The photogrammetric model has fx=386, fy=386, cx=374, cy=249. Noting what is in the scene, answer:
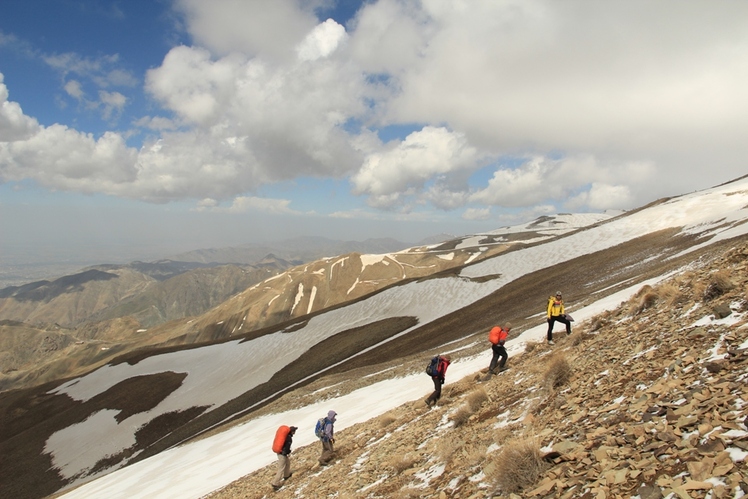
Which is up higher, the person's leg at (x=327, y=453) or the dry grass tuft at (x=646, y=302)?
the dry grass tuft at (x=646, y=302)

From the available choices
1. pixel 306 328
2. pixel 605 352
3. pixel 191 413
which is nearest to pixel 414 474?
pixel 605 352

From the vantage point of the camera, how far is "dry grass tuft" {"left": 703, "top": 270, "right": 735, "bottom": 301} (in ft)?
34.7

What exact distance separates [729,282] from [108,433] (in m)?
68.1

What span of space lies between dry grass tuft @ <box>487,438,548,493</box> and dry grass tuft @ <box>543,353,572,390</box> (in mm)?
3801

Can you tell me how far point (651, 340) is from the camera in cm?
994

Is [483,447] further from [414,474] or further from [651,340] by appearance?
[651,340]

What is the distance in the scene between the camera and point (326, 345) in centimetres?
6272

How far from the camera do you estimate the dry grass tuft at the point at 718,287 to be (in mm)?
10562

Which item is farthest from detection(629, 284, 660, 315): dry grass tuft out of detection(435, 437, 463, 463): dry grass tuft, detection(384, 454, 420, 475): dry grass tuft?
detection(384, 454, 420, 475): dry grass tuft

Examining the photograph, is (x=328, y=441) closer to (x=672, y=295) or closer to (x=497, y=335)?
(x=497, y=335)

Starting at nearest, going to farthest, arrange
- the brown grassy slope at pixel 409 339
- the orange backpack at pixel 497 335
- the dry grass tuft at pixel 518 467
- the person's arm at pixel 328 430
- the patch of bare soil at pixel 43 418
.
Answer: the dry grass tuft at pixel 518 467 → the person's arm at pixel 328 430 → the orange backpack at pixel 497 335 → the brown grassy slope at pixel 409 339 → the patch of bare soil at pixel 43 418

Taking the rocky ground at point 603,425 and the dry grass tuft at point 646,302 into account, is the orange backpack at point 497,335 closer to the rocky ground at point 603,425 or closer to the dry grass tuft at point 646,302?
the rocky ground at point 603,425

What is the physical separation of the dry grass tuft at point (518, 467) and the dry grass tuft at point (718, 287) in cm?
787

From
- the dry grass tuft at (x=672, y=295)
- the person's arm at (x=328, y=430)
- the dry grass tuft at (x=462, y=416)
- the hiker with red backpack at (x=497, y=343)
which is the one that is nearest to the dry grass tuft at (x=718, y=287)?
the dry grass tuft at (x=672, y=295)
